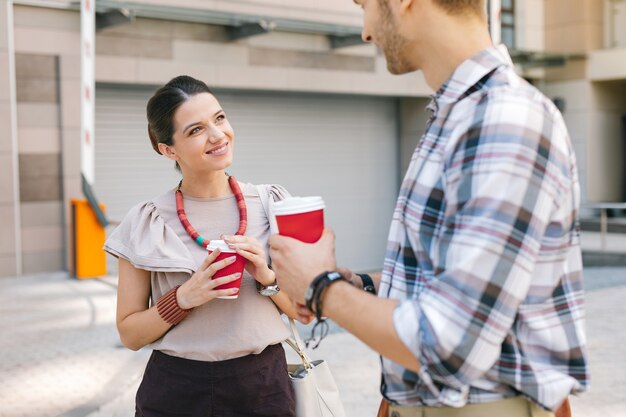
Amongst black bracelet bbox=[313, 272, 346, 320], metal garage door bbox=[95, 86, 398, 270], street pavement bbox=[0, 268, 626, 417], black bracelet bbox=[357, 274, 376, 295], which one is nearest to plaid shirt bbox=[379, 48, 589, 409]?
black bracelet bbox=[313, 272, 346, 320]

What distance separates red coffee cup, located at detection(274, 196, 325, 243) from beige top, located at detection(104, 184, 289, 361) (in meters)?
0.95

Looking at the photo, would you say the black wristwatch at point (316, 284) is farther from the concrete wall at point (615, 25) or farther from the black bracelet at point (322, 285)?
the concrete wall at point (615, 25)

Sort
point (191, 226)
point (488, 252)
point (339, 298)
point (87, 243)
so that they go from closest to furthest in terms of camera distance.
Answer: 1. point (488, 252)
2. point (339, 298)
3. point (191, 226)
4. point (87, 243)

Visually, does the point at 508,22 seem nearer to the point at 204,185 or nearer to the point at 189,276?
the point at 204,185

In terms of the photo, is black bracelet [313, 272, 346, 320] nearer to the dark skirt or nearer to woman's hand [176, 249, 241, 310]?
woman's hand [176, 249, 241, 310]

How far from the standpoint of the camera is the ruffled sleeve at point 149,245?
98.0 inches

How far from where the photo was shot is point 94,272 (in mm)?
10383

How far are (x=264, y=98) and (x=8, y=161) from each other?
4644 millimetres

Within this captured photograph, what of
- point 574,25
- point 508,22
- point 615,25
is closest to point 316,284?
point 508,22

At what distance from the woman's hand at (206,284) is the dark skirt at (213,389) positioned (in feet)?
0.86

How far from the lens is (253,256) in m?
2.33

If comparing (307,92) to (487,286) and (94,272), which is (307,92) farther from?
(487,286)

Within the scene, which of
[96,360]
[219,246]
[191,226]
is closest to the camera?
[219,246]

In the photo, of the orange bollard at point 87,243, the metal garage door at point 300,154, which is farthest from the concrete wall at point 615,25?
the orange bollard at point 87,243
